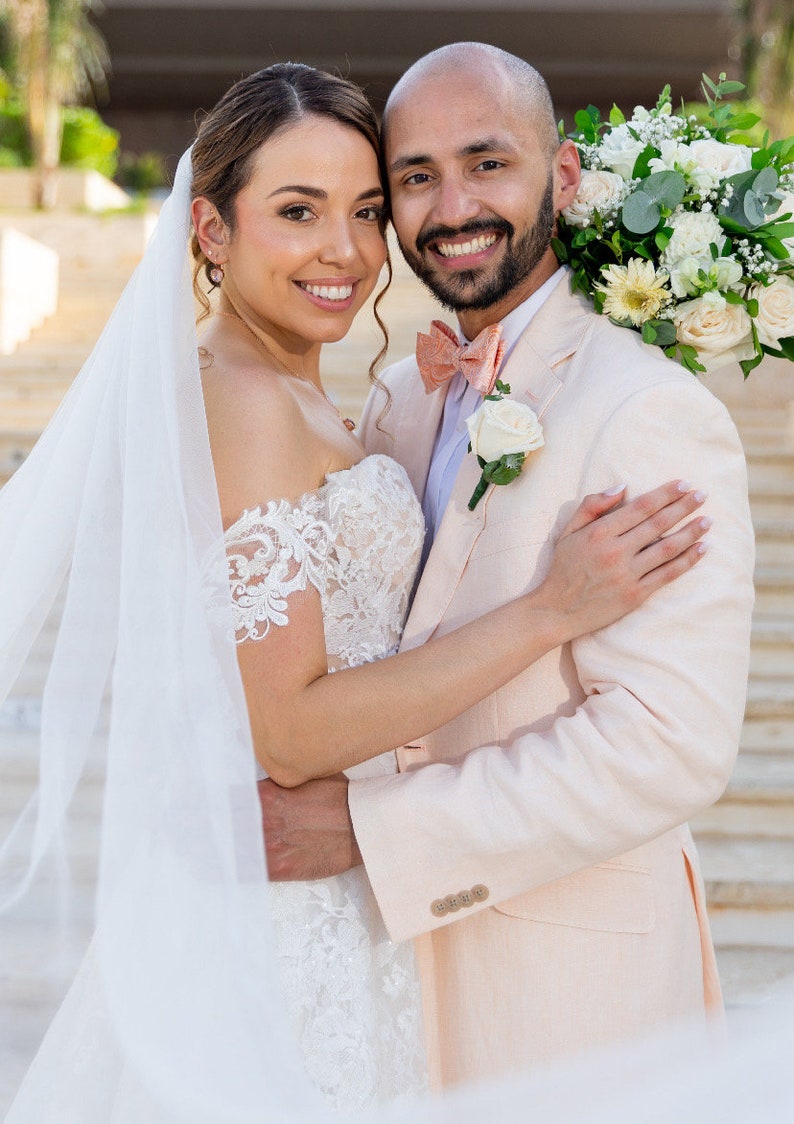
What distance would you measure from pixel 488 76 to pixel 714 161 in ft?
1.61

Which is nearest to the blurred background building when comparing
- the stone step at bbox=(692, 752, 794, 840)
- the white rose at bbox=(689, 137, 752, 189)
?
the stone step at bbox=(692, 752, 794, 840)

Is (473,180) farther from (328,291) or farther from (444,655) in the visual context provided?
(444,655)

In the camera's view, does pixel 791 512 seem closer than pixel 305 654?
No

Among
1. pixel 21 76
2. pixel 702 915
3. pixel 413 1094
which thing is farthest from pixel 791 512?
pixel 21 76

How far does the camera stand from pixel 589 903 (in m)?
2.12

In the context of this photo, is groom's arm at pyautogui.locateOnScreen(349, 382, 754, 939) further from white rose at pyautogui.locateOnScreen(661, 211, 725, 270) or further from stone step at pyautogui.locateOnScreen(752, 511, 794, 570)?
stone step at pyautogui.locateOnScreen(752, 511, 794, 570)

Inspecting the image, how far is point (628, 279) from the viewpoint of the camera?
219cm

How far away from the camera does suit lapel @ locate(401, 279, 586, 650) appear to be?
2.20m

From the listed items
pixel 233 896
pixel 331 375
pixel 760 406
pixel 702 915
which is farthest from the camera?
pixel 331 375

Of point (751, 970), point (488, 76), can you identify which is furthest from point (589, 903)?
point (751, 970)

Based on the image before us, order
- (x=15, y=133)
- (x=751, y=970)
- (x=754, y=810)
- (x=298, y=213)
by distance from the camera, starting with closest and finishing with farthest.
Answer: (x=298, y=213)
(x=751, y=970)
(x=754, y=810)
(x=15, y=133)

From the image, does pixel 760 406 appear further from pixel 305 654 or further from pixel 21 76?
pixel 21 76

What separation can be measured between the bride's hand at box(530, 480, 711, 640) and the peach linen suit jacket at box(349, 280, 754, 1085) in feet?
0.15

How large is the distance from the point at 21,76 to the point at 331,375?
26.7 feet
